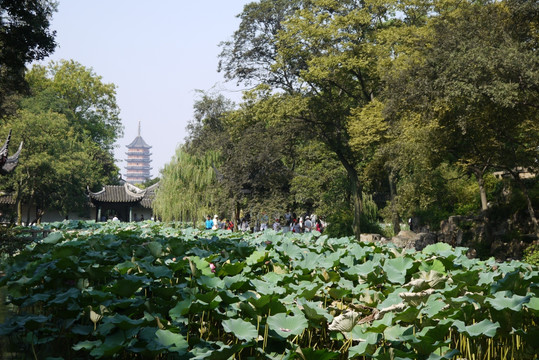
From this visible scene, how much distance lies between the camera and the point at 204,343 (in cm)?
302

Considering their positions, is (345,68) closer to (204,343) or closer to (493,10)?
(493,10)

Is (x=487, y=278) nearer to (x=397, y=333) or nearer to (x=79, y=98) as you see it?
(x=397, y=333)

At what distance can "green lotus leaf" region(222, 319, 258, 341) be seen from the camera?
283 cm

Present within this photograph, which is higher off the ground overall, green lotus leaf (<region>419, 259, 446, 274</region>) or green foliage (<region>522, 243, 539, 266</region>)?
green lotus leaf (<region>419, 259, 446, 274</region>)

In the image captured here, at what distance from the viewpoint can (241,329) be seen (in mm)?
2896

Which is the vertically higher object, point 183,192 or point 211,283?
point 183,192

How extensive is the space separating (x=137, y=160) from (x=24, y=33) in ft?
490

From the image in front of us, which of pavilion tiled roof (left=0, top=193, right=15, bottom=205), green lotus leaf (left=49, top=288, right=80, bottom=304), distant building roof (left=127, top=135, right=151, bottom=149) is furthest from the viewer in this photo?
distant building roof (left=127, top=135, right=151, bottom=149)

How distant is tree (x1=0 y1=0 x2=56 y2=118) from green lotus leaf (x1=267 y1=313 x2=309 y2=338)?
30.4ft

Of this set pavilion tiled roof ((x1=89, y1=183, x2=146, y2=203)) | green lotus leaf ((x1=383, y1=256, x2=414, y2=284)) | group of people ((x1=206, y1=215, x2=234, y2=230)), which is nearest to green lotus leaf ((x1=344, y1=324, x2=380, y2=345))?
green lotus leaf ((x1=383, y1=256, x2=414, y2=284))

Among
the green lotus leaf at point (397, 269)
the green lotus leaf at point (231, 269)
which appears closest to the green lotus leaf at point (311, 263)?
the green lotus leaf at point (231, 269)

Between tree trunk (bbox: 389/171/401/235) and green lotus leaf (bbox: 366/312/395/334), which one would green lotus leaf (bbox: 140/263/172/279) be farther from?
tree trunk (bbox: 389/171/401/235)

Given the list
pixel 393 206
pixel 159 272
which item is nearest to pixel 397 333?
pixel 159 272

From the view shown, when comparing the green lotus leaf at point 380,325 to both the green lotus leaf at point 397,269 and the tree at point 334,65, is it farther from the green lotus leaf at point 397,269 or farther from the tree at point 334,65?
the tree at point 334,65
